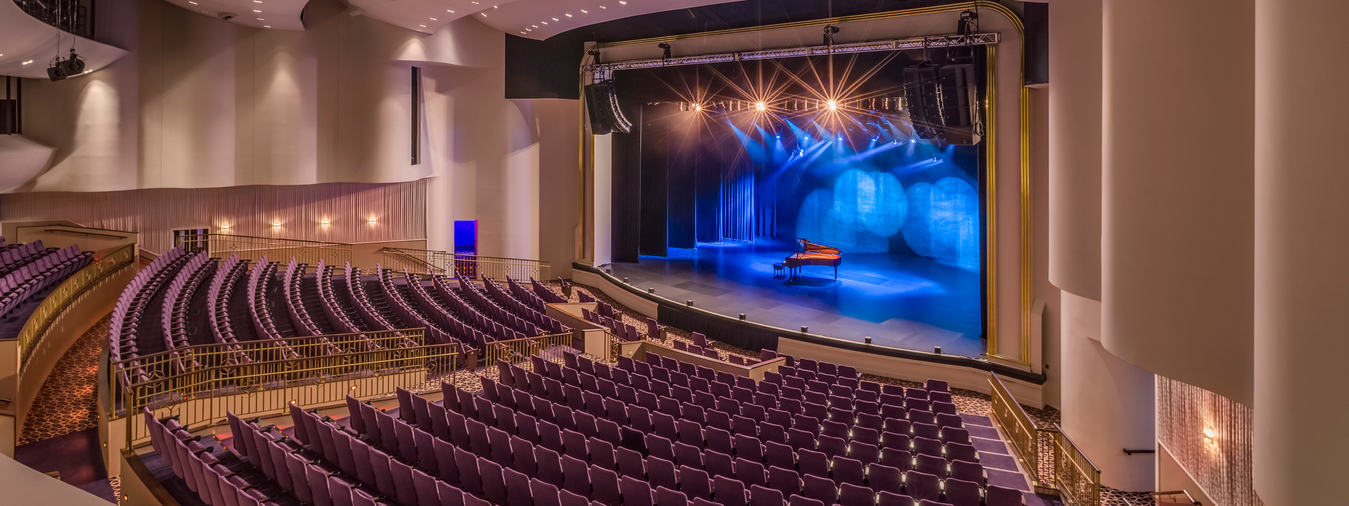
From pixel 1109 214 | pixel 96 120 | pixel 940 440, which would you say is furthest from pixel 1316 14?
pixel 96 120

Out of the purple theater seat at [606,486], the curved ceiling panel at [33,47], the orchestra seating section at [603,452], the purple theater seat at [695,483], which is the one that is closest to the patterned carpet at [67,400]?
the orchestra seating section at [603,452]

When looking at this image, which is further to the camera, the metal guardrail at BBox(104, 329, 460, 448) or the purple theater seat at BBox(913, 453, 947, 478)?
the metal guardrail at BBox(104, 329, 460, 448)

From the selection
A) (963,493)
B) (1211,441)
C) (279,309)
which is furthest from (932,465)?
(279,309)

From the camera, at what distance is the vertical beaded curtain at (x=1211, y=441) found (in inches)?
237

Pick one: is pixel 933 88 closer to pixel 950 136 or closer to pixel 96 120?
pixel 950 136

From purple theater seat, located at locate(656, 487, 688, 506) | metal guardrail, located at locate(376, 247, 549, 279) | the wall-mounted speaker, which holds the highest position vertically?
the wall-mounted speaker

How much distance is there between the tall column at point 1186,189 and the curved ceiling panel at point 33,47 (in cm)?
1361

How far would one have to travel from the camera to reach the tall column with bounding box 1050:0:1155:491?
7137 mm

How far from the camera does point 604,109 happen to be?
16859 millimetres

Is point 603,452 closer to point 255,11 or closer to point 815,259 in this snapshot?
point 815,259

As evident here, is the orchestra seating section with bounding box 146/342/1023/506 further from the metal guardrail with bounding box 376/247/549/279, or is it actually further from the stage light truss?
the metal guardrail with bounding box 376/247/549/279

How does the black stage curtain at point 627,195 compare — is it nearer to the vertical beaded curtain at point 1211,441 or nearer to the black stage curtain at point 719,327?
the black stage curtain at point 719,327

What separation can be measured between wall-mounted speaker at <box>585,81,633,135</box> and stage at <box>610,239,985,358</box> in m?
3.63

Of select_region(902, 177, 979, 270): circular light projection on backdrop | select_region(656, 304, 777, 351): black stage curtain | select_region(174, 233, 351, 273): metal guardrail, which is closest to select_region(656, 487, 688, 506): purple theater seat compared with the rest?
select_region(656, 304, 777, 351): black stage curtain
